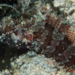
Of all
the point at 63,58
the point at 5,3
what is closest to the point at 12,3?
the point at 5,3

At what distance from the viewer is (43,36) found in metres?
1.86

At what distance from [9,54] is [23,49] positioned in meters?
0.36

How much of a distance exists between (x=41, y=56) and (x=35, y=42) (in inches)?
15.2

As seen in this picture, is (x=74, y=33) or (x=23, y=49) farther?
(x=23, y=49)

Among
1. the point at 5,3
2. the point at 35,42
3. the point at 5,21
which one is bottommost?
the point at 35,42

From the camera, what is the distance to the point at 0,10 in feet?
5.66

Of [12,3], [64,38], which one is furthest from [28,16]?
[64,38]

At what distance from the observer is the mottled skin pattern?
177cm

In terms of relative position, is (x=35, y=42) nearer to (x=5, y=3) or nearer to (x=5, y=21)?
(x=5, y=21)

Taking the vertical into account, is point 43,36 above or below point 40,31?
below

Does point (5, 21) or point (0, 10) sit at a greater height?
point (0, 10)

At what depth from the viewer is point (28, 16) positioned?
1.88 metres

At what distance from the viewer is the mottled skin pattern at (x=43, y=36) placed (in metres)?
1.77

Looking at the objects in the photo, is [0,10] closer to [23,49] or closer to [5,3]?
[5,3]
